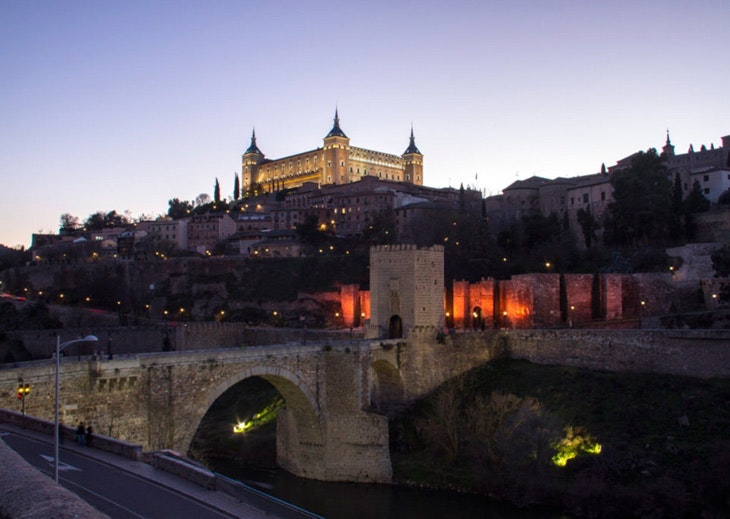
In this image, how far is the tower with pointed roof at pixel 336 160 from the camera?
405 ft

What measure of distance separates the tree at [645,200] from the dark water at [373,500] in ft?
103

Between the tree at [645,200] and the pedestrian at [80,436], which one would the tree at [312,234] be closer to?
the tree at [645,200]

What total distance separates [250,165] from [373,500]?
123815 mm

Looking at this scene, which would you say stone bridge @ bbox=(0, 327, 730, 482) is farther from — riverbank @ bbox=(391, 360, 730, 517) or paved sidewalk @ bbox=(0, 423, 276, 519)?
paved sidewalk @ bbox=(0, 423, 276, 519)

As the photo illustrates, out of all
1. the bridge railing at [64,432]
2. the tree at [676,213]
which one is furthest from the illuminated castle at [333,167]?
the bridge railing at [64,432]

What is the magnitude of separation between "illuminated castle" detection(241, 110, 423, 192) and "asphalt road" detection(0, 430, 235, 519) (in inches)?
4242

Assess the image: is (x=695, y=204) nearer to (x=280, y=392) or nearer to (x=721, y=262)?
(x=721, y=262)

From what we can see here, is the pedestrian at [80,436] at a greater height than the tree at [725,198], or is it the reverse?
the tree at [725,198]

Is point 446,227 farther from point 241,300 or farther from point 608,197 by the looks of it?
point 241,300

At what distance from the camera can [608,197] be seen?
6109 centimetres

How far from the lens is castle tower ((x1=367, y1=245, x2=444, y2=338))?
115 feet

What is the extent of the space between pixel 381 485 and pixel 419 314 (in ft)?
31.8

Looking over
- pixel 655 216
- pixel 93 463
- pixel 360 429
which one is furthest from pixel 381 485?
pixel 655 216

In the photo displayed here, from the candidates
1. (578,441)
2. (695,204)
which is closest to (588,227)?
(695,204)
